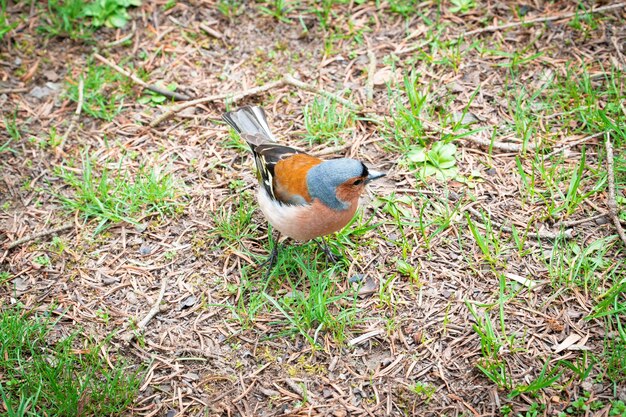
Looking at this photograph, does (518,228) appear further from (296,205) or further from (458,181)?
(296,205)

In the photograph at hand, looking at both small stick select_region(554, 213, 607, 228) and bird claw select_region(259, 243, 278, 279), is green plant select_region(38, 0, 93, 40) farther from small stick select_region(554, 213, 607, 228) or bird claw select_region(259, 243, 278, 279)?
small stick select_region(554, 213, 607, 228)

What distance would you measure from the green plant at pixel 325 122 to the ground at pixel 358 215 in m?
0.03

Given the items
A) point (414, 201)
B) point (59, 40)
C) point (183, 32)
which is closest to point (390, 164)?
point (414, 201)

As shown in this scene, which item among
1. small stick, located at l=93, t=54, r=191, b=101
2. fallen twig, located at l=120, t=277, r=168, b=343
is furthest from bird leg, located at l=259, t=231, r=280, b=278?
small stick, located at l=93, t=54, r=191, b=101

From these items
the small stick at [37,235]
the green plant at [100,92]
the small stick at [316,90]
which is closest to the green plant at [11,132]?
the green plant at [100,92]

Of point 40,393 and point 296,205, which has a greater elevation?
point 296,205

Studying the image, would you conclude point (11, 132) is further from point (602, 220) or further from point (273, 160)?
point (602, 220)

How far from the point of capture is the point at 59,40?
6.23 m

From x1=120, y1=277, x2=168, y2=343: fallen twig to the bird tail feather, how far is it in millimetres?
1380

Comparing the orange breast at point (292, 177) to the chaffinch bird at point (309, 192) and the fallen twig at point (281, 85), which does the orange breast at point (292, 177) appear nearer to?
the chaffinch bird at point (309, 192)

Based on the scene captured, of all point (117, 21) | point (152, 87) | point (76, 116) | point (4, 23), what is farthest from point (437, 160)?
point (4, 23)

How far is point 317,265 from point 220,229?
0.84 m

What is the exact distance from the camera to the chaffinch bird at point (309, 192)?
4.28 metres

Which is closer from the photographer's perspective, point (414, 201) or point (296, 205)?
point (296, 205)
